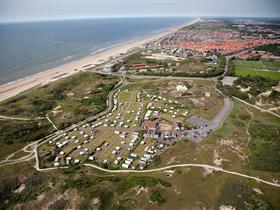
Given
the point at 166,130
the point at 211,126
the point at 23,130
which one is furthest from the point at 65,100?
the point at 211,126

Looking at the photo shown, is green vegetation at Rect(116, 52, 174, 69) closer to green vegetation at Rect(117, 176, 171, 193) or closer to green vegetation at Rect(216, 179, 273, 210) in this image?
green vegetation at Rect(117, 176, 171, 193)

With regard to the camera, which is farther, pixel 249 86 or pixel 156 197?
pixel 249 86

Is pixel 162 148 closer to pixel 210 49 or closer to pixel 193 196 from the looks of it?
pixel 193 196

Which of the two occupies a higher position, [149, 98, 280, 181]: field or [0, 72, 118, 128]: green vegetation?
[149, 98, 280, 181]: field

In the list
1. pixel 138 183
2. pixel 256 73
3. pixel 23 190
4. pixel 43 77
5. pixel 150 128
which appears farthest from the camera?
pixel 43 77

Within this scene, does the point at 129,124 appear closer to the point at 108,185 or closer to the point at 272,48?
the point at 108,185

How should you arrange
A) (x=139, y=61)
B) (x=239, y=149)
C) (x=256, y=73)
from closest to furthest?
(x=239, y=149), (x=256, y=73), (x=139, y=61)

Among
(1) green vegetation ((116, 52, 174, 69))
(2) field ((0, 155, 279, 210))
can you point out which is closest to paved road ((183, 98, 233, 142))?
(2) field ((0, 155, 279, 210))
